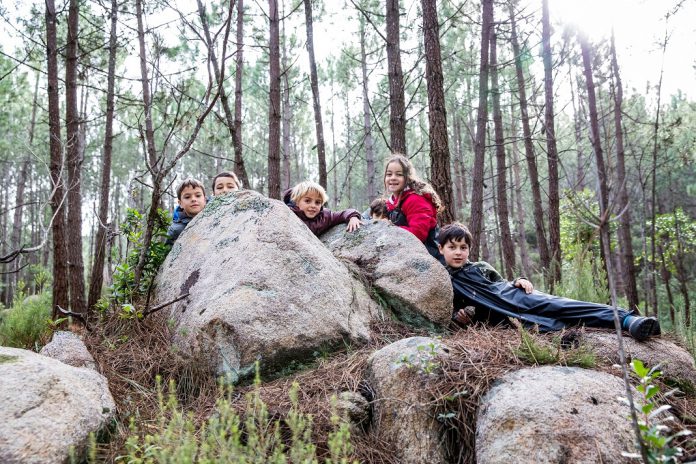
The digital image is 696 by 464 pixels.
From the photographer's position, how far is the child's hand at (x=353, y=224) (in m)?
4.06

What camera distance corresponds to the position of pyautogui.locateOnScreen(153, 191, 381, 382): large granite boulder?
2588mm

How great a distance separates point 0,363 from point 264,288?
53.1 inches

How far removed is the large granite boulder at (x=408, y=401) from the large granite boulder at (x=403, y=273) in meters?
0.92

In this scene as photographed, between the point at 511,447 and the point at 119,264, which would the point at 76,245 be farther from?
the point at 511,447

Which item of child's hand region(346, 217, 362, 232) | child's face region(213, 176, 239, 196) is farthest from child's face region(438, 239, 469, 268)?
child's face region(213, 176, 239, 196)

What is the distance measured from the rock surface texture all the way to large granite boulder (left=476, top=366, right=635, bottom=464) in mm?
2288

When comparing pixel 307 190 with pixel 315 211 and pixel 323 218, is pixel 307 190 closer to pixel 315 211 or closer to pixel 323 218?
pixel 315 211

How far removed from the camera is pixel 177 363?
2.70 metres

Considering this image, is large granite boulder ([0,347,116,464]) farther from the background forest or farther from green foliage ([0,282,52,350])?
Answer: green foliage ([0,282,52,350])

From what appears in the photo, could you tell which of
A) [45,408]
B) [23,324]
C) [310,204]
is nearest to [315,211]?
[310,204]

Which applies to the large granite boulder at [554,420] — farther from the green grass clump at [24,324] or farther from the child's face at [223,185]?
the green grass clump at [24,324]

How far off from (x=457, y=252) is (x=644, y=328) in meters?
1.39

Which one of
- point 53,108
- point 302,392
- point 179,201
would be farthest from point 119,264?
point 53,108

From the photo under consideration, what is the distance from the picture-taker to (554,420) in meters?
1.84
